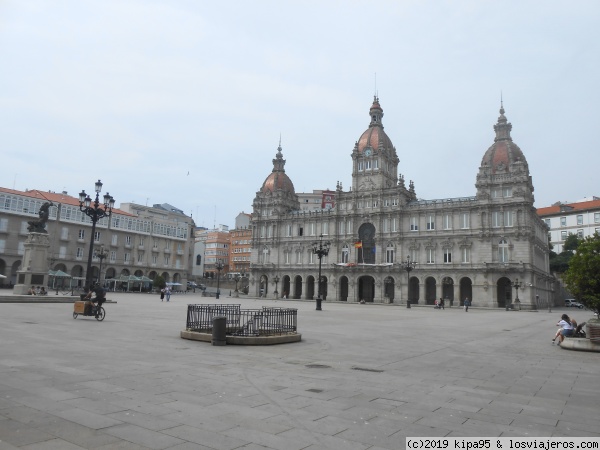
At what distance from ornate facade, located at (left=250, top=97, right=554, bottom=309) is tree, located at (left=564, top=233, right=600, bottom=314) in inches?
1617

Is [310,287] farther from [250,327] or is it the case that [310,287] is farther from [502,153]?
[250,327]

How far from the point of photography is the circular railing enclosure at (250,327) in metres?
14.7

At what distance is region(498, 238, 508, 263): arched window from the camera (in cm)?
6172

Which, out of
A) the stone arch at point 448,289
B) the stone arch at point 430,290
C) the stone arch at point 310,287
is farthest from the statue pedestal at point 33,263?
the stone arch at point 448,289

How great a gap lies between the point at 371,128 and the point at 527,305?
129 ft

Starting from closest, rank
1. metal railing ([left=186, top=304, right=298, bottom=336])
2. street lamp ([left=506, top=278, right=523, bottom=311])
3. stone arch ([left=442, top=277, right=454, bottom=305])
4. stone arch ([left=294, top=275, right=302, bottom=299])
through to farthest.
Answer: metal railing ([left=186, top=304, right=298, bottom=336]), street lamp ([left=506, top=278, right=523, bottom=311]), stone arch ([left=442, top=277, right=454, bottom=305]), stone arch ([left=294, top=275, right=302, bottom=299])

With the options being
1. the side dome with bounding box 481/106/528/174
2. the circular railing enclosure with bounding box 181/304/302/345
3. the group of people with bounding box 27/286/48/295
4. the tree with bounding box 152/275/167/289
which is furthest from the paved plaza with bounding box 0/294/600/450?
the tree with bounding box 152/275/167/289

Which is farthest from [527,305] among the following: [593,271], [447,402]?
[447,402]

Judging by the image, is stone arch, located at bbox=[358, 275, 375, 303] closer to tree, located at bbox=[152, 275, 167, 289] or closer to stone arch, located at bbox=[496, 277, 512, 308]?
stone arch, located at bbox=[496, 277, 512, 308]

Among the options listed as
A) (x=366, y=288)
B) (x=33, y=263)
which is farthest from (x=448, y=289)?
(x=33, y=263)

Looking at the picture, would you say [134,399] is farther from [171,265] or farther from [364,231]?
[171,265]

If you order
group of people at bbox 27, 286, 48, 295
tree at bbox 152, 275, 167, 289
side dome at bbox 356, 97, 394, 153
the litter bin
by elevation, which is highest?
side dome at bbox 356, 97, 394, 153

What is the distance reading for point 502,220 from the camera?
6219 cm

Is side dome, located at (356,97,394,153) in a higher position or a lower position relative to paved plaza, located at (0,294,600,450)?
higher
